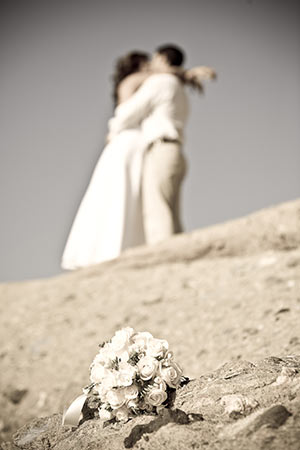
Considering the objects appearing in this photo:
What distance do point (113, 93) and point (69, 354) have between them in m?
3.63

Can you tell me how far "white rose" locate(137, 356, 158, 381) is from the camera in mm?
1625

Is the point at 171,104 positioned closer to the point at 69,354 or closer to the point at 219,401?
the point at 69,354

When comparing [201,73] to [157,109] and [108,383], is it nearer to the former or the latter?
[157,109]

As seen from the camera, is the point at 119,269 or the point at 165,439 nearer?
the point at 165,439

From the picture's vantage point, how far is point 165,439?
5.11 ft

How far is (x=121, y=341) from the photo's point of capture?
169cm

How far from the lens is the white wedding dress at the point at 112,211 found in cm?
558

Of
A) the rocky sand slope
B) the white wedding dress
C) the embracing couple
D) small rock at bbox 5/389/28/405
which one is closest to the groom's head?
the embracing couple

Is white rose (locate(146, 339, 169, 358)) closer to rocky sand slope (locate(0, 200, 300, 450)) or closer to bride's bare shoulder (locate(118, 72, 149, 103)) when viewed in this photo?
rocky sand slope (locate(0, 200, 300, 450))

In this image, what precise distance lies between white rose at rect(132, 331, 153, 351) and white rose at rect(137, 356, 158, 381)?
63 millimetres

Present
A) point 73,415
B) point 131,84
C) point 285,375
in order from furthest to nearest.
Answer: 1. point 131,84
2. point 73,415
3. point 285,375

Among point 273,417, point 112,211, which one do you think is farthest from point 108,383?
point 112,211

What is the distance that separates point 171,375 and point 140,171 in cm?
428

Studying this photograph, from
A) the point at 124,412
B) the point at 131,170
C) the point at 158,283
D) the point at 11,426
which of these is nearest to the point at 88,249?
the point at 131,170
